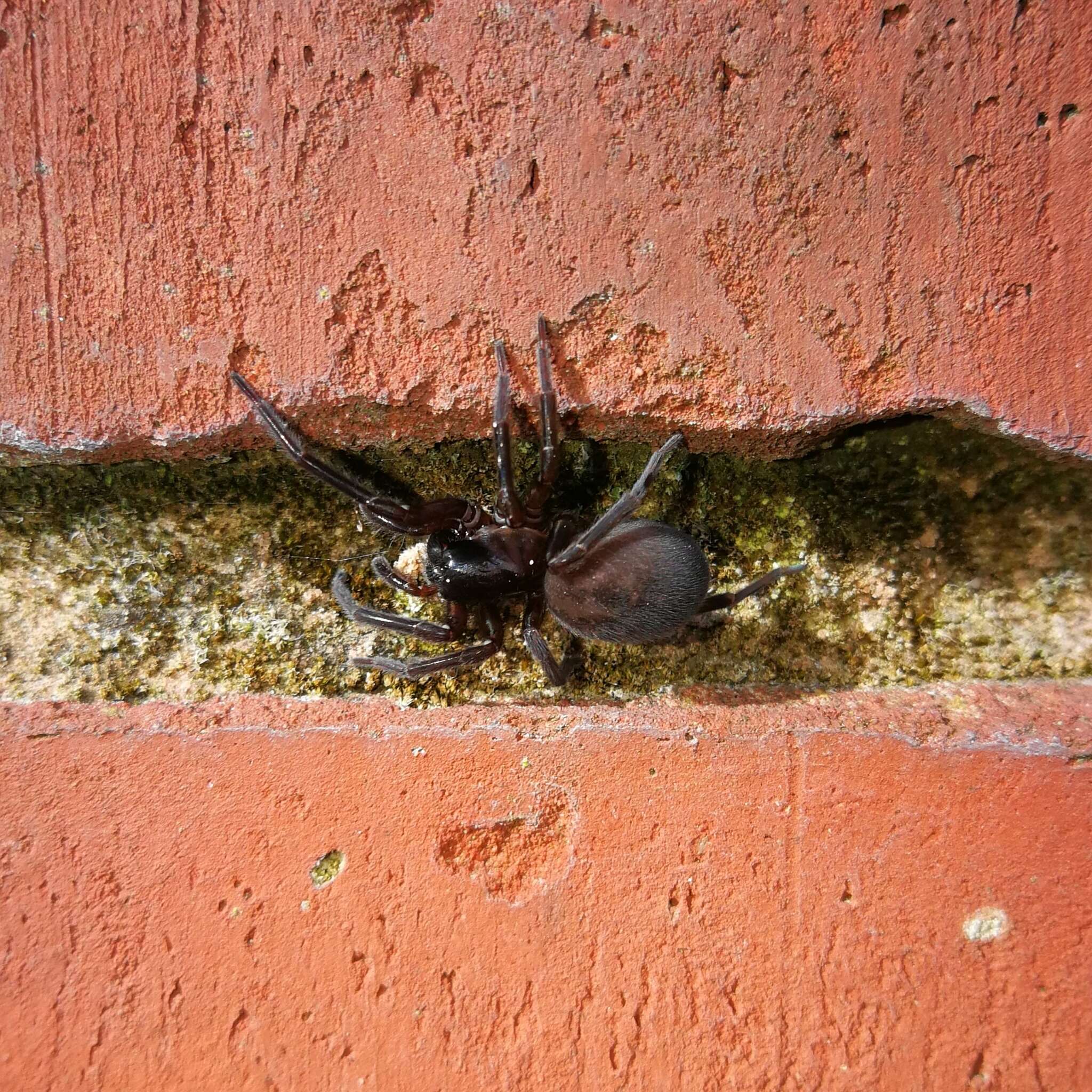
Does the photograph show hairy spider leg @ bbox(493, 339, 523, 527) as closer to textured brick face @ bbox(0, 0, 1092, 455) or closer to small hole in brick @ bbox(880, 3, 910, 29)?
textured brick face @ bbox(0, 0, 1092, 455)

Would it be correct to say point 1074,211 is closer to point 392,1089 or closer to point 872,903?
point 872,903

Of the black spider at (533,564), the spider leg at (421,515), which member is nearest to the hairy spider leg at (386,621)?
the black spider at (533,564)

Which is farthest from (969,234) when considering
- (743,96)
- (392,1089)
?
(392,1089)

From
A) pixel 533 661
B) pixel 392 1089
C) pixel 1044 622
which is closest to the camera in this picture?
pixel 392 1089

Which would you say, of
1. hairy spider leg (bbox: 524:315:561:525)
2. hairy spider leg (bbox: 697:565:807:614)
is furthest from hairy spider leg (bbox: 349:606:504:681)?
hairy spider leg (bbox: 697:565:807:614)

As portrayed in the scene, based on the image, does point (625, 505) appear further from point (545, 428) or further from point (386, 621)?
point (386, 621)

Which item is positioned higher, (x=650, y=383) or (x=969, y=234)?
(x=969, y=234)

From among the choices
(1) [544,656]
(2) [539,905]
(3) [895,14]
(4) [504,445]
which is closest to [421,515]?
(4) [504,445]
